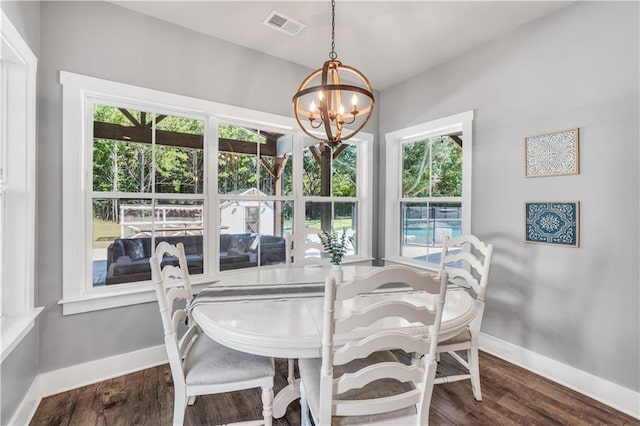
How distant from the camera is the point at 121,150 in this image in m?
2.34

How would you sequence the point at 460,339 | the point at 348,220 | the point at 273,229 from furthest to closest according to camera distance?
the point at 348,220
the point at 273,229
the point at 460,339

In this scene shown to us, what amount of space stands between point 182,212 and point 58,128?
992mm

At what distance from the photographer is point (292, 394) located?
5.98ft

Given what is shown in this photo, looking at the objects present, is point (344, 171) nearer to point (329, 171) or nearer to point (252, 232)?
point (329, 171)

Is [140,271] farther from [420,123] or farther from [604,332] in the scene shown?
[604,332]

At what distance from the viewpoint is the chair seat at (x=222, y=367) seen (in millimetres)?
1466

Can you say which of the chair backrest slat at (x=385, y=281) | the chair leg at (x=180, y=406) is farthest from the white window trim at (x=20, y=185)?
the chair backrest slat at (x=385, y=281)

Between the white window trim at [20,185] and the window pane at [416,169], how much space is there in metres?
3.34

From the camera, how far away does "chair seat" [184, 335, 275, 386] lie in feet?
4.81

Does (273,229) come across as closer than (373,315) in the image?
No

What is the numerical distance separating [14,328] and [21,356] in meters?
0.22

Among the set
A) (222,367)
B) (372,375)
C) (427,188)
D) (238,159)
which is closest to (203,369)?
(222,367)

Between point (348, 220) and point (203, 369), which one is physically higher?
point (348, 220)

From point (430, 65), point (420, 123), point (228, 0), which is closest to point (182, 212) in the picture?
point (228, 0)
